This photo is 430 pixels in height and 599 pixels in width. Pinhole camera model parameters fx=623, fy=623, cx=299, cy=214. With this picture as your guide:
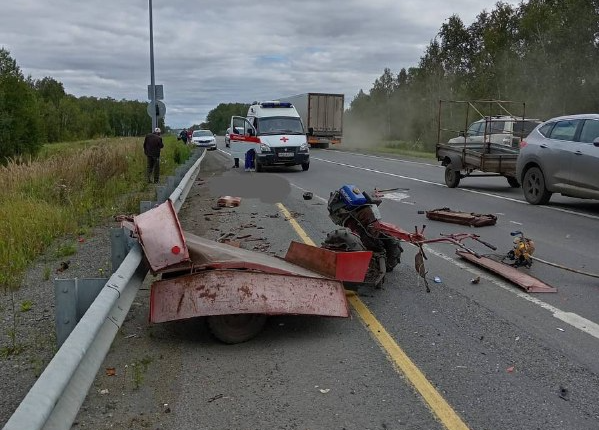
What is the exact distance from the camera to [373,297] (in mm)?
6207

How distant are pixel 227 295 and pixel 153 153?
15.0 meters

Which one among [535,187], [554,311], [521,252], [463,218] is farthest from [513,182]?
[554,311]

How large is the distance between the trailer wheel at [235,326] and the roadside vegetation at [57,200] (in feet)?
9.43

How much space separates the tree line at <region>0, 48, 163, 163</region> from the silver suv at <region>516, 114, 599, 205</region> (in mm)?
25068

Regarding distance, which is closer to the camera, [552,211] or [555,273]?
[555,273]

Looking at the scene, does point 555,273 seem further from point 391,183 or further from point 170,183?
point 391,183

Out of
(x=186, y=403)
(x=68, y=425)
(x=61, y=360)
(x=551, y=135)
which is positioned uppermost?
(x=551, y=135)

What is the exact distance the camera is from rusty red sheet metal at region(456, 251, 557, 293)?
6.41m

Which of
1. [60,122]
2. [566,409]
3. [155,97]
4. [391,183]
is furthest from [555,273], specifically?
[60,122]

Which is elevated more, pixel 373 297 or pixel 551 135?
pixel 551 135

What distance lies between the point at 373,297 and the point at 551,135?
8022 mm

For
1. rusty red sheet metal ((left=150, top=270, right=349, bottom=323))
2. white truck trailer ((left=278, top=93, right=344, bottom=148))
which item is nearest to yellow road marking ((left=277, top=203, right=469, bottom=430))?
rusty red sheet metal ((left=150, top=270, right=349, bottom=323))

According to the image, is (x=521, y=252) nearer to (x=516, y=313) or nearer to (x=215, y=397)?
(x=516, y=313)

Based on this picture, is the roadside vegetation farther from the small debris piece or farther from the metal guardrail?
the metal guardrail
